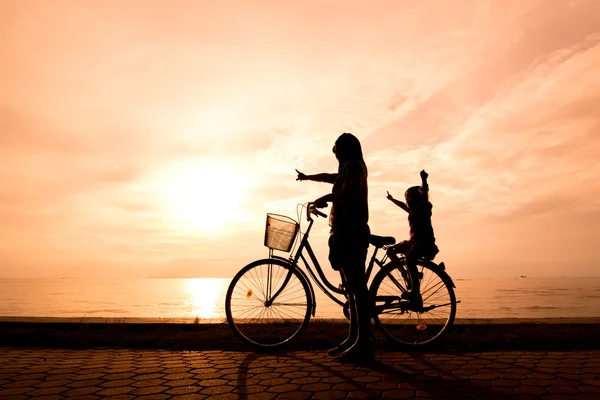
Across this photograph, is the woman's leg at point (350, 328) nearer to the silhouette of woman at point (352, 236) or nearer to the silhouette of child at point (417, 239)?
the silhouette of woman at point (352, 236)

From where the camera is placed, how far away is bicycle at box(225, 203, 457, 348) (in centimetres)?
551

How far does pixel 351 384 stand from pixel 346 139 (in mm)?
2662

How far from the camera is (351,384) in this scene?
3922 millimetres

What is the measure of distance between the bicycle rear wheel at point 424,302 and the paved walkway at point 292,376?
0.53 metres

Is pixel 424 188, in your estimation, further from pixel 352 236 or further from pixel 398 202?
pixel 352 236

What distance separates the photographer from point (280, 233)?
5477 millimetres

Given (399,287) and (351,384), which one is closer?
(351,384)

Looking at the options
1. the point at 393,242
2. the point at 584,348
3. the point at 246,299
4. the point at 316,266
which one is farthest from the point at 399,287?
the point at 584,348

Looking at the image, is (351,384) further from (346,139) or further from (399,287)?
(346,139)

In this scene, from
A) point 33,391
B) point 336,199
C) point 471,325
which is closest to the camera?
point 33,391

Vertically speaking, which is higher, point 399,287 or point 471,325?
point 399,287

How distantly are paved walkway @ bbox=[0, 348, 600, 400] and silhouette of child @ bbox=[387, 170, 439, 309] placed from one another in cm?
87

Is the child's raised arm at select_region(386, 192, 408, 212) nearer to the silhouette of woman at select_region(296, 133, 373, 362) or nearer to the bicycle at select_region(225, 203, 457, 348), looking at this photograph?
the bicycle at select_region(225, 203, 457, 348)

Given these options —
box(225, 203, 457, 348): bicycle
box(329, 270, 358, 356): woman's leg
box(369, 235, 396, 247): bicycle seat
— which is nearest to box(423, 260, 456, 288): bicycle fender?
box(225, 203, 457, 348): bicycle
